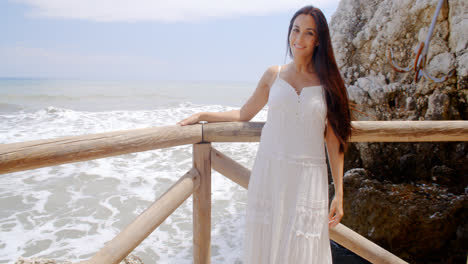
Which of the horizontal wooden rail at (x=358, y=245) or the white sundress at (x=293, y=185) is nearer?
the white sundress at (x=293, y=185)

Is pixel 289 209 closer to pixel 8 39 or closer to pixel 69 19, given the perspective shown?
pixel 8 39

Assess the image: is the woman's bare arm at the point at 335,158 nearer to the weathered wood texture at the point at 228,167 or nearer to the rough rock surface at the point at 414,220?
the weathered wood texture at the point at 228,167

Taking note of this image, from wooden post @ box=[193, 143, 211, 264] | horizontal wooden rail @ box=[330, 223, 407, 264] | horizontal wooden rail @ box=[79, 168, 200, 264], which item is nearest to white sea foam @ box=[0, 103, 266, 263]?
wooden post @ box=[193, 143, 211, 264]

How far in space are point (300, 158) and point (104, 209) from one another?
475 centimetres

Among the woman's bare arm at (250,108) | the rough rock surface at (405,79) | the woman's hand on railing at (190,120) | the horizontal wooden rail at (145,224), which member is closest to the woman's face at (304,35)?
the woman's bare arm at (250,108)

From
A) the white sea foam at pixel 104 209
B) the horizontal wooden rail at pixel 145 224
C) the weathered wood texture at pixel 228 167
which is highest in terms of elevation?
the weathered wood texture at pixel 228 167

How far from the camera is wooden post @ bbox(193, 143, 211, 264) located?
67.3 inches

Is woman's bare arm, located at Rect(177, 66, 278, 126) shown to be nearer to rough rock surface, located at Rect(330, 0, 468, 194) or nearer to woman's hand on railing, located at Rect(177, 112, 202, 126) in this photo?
woman's hand on railing, located at Rect(177, 112, 202, 126)

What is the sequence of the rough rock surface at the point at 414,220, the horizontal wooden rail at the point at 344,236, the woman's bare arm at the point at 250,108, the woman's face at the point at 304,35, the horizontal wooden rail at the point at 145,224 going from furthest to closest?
1. the rough rock surface at the point at 414,220
2. the horizontal wooden rail at the point at 344,236
3. the woman's bare arm at the point at 250,108
4. the woman's face at the point at 304,35
5. the horizontal wooden rail at the point at 145,224

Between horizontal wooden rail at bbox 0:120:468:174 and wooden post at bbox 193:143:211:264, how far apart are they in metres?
0.09

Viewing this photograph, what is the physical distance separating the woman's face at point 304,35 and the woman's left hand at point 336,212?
2.38ft

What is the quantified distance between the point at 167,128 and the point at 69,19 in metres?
59.7

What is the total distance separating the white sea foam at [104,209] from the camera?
4159 millimetres


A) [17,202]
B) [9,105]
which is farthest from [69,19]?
[17,202]
